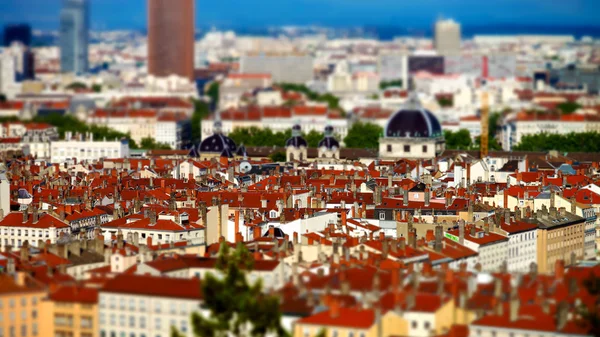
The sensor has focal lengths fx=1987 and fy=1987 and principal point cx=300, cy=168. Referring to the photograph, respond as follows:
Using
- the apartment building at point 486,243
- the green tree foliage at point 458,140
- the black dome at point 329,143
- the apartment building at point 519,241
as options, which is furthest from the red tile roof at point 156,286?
the green tree foliage at point 458,140

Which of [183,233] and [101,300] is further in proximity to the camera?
[183,233]

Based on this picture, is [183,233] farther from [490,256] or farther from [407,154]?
[407,154]

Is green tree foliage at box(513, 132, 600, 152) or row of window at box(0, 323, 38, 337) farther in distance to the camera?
green tree foliage at box(513, 132, 600, 152)

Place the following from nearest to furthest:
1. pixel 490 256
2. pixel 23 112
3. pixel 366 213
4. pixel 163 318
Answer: pixel 163 318 < pixel 490 256 < pixel 366 213 < pixel 23 112

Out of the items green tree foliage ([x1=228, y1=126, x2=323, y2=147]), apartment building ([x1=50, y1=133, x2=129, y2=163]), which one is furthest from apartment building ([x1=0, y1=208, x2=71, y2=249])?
green tree foliage ([x1=228, y1=126, x2=323, y2=147])

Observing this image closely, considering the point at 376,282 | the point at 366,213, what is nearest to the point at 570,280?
the point at 376,282

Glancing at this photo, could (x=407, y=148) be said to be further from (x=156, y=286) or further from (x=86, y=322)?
(x=86, y=322)

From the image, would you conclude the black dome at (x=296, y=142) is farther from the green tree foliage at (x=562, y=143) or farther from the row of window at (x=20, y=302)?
the row of window at (x=20, y=302)

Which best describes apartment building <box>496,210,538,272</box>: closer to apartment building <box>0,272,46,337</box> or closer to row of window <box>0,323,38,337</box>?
apartment building <box>0,272,46,337</box>
